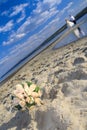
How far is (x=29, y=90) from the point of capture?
20.4ft

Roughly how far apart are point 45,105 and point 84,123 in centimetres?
162

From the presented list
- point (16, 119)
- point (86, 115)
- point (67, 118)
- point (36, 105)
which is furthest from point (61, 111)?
point (16, 119)

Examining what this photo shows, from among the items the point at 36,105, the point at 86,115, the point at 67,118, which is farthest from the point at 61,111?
the point at 36,105

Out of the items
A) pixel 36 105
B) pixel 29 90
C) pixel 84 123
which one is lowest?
pixel 84 123

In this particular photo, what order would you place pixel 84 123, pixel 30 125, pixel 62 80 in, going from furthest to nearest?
1. pixel 62 80
2. pixel 30 125
3. pixel 84 123

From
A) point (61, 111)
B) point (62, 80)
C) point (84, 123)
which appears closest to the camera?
point (84, 123)

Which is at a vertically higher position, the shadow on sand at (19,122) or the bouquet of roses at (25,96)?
the bouquet of roses at (25,96)

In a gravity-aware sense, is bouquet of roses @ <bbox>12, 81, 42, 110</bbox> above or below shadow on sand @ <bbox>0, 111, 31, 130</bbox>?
above

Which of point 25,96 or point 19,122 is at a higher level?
point 25,96

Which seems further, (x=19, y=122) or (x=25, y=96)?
(x=19, y=122)

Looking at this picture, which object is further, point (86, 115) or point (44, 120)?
point (44, 120)

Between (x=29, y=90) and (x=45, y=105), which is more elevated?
(x=29, y=90)

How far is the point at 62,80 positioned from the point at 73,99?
1.72 meters

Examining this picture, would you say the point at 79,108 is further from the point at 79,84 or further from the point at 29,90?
the point at 29,90
